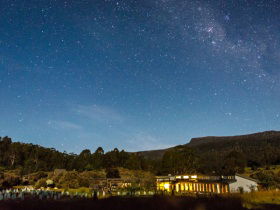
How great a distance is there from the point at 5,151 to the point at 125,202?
13204 cm

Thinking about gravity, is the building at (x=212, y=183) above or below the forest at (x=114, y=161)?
below

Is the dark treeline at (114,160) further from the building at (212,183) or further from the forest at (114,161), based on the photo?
the building at (212,183)

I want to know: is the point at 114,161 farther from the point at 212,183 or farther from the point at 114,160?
the point at 212,183

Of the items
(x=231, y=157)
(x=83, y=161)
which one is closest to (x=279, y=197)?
(x=83, y=161)


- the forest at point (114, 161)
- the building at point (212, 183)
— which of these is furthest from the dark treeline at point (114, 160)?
the building at point (212, 183)

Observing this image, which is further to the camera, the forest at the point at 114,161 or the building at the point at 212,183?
the forest at the point at 114,161

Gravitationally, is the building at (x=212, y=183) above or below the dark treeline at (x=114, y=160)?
below

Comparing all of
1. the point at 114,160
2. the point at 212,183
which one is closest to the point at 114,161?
the point at 114,160

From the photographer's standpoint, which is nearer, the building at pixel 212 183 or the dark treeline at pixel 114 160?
the building at pixel 212 183

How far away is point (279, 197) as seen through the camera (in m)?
21.6

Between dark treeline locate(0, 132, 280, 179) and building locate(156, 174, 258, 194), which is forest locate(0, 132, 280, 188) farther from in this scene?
building locate(156, 174, 258, 194)

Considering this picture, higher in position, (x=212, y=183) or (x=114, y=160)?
(x=114, y=160)

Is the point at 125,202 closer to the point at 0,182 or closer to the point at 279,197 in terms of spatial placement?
the point at 279,197

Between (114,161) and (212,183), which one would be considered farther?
(114,161)
